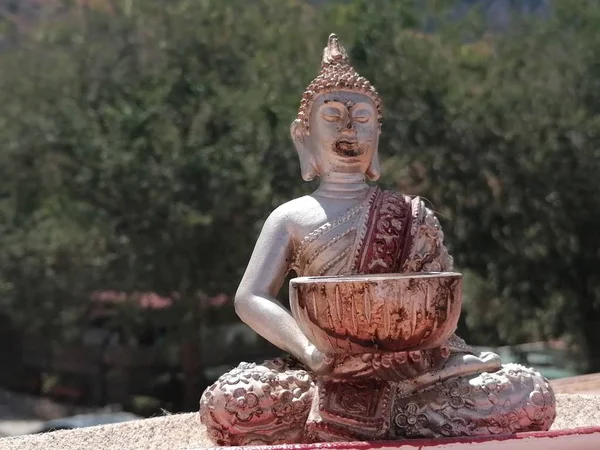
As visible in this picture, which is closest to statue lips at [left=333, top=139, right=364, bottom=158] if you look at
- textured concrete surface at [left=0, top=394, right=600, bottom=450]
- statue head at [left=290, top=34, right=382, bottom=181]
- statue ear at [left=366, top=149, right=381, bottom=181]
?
statue head at [left=290, top=34, right=382, bottom=181]

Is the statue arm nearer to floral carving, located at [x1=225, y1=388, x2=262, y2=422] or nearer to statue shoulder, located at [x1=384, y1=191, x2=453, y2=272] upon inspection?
floral carving, located at [x1=225, y1=388, x2=262, y2=422]

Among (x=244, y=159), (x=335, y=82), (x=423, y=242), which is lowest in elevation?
(x=244, y=159)

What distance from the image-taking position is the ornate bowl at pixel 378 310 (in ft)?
11.5

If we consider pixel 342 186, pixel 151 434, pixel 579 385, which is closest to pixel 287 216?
pixel 342 186

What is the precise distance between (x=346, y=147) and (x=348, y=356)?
0.91 meters

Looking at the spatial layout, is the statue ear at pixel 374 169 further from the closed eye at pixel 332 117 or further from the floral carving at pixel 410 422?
the floral carving at pixel 410 422

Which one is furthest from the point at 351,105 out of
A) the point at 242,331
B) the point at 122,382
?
the point at 122,382

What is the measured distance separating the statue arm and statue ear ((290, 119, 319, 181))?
0.93ft

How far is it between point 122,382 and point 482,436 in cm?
1245

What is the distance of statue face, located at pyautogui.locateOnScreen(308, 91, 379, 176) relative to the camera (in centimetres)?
425

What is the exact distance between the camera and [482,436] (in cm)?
355

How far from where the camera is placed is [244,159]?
39.7 ft

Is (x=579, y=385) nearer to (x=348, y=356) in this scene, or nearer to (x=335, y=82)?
(x=335, y=82)

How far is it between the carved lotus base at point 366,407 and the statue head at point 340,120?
2.97 ft
